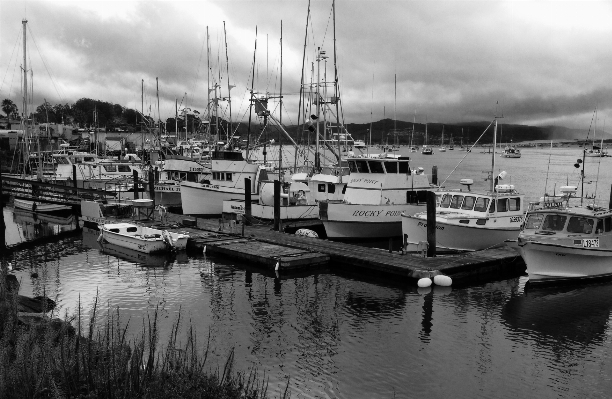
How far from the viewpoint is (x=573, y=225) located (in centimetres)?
2055

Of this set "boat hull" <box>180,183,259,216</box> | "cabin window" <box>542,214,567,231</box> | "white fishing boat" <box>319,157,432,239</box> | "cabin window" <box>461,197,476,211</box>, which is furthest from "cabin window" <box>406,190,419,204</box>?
"boat hull" <box>180,183,259,216</box>

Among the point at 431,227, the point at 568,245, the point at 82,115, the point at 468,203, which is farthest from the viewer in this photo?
the point at 82,115

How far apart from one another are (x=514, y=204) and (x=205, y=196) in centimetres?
2156

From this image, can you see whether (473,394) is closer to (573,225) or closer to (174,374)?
(174,374)

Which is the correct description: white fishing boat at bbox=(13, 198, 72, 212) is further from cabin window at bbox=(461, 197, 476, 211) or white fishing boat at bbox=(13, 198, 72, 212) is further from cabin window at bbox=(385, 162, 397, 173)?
cabin window at bbox=(461, 197, 476, 211)

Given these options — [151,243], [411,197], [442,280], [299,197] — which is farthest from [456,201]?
[151,243]

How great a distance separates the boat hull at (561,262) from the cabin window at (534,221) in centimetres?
130

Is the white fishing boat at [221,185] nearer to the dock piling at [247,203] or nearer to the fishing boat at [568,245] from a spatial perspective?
the dock piling at [247,203]

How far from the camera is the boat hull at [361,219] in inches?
1145

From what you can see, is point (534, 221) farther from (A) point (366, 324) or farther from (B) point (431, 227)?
(A) point (366, 324)

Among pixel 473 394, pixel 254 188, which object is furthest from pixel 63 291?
pixel 254 188

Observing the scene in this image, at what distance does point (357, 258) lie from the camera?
2256 centimetres

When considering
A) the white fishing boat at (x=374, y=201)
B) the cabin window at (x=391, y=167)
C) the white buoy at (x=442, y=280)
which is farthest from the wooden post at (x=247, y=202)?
the white buoy at (x=442, y=280)

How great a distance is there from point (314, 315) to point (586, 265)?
35.7ft
